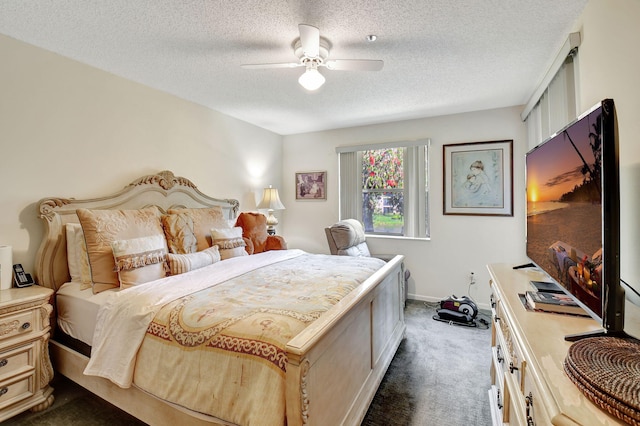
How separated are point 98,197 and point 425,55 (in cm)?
297

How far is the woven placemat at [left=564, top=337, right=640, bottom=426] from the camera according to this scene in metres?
0.59

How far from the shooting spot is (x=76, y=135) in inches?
95.0

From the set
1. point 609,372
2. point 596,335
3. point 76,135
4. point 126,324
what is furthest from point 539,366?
point 76,135

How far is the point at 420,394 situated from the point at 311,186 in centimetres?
333

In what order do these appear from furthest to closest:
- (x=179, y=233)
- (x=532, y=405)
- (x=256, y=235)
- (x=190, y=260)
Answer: (x=256, y=235), (x=179, y=233), (x=190, y=260), (x=532, y=405)

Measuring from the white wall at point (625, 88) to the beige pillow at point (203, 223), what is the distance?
9.41 ft

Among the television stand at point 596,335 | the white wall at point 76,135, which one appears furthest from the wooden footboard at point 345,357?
the white wall at point 76,135

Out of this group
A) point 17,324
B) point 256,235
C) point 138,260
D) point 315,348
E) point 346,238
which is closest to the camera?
point 315,348

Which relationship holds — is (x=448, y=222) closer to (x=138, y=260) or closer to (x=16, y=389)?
(x=138, y=260)

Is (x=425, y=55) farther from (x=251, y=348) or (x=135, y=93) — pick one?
(x=135, y=93)

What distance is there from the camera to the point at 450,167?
12.6ft

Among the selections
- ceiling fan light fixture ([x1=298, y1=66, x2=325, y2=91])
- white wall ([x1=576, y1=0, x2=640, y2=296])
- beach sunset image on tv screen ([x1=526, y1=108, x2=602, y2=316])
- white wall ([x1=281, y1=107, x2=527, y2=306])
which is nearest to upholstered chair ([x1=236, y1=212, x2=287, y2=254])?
white wall ([x1=281, y1=107, x2=527, y2=306])

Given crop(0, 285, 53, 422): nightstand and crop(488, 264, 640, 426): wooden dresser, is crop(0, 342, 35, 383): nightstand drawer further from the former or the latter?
crop(488, 264, 640, 426): wooden dresser

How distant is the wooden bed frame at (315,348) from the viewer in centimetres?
119
